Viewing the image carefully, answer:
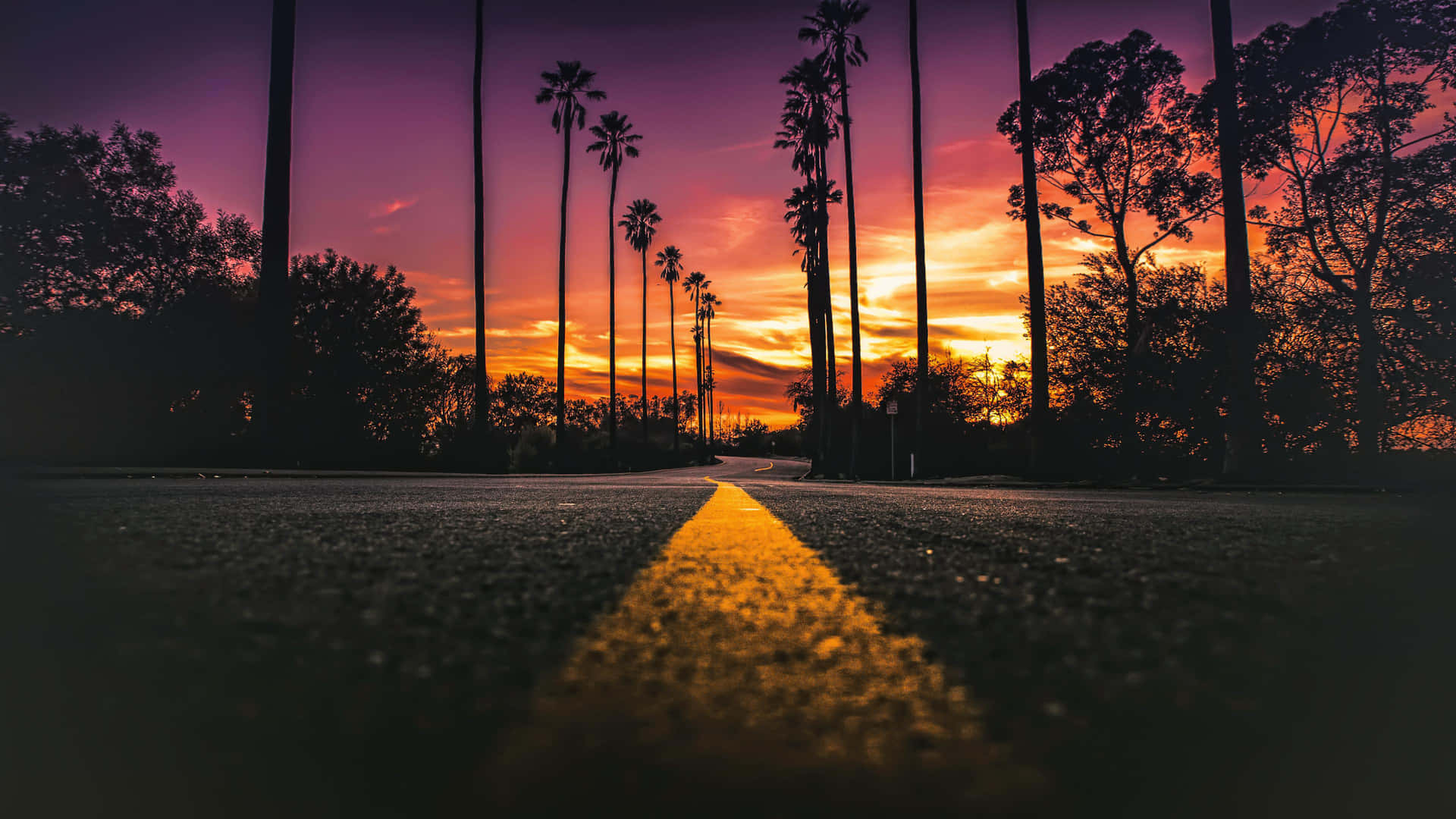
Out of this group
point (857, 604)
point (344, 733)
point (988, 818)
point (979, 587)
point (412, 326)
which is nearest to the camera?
point (988, 818)

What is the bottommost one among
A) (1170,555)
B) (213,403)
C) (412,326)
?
(1170,555)

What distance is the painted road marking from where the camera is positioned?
0.78 metres

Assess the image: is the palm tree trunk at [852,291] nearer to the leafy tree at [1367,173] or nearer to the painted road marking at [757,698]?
the leafy tree at [1367,173]

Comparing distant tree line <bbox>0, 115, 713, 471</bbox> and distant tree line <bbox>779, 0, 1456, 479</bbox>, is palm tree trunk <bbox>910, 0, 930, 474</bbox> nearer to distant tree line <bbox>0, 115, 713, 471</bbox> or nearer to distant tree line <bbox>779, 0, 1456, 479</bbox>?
distant tree line <bbox>779, 0, 1456, 479</bbox>

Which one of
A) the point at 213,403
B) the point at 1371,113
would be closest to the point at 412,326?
the point at 213,403

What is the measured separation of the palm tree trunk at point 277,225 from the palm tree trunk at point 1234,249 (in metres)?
22.0

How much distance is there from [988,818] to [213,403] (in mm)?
40762

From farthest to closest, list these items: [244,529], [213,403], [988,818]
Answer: [213,403] < [244,529] < [988,818]

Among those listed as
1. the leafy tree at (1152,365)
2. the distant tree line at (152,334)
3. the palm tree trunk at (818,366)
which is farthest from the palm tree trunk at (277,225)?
the palm tree trunk at (818,366)

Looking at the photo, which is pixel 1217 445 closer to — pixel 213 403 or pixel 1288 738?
pixel 1288 738

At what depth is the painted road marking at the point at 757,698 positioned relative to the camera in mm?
778

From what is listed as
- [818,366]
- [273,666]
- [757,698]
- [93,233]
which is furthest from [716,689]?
[818,366]

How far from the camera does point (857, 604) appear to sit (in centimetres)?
162

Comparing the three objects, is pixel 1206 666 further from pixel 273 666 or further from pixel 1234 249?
pixel 1234 249
